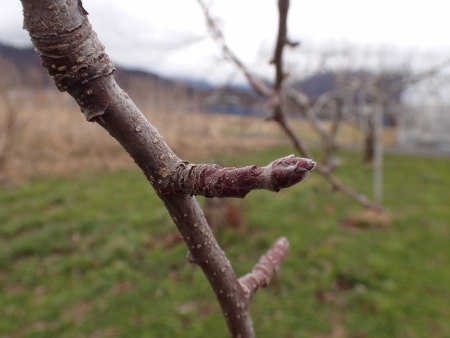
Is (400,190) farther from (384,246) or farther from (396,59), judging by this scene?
(396,59)

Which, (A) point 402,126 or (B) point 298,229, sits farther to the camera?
(A) point 402,126

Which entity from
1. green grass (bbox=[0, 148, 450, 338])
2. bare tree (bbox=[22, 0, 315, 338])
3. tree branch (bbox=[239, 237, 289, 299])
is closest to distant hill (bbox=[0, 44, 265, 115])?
green grass (bbox=[0, 148, 450, 338])

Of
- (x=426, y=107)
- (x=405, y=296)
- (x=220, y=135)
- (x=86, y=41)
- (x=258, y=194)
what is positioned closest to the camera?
(x=86, y=41)

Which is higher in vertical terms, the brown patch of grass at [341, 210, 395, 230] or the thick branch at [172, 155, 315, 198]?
the thick branch at [172, 155, 315, 198]

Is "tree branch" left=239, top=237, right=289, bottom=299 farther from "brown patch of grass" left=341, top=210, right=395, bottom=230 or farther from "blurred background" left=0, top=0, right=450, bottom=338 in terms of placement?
"brown patch of grass" left=341, top=210, right=395, bottom=230

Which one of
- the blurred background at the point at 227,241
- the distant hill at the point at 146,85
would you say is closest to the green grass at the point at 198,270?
the blurred background at the point at 227,241

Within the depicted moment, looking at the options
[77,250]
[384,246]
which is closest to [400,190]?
[384,246]

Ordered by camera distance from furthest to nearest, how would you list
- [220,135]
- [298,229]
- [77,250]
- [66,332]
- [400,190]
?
[220,135], [400,190], [298,229], [77,250], [66,332]
